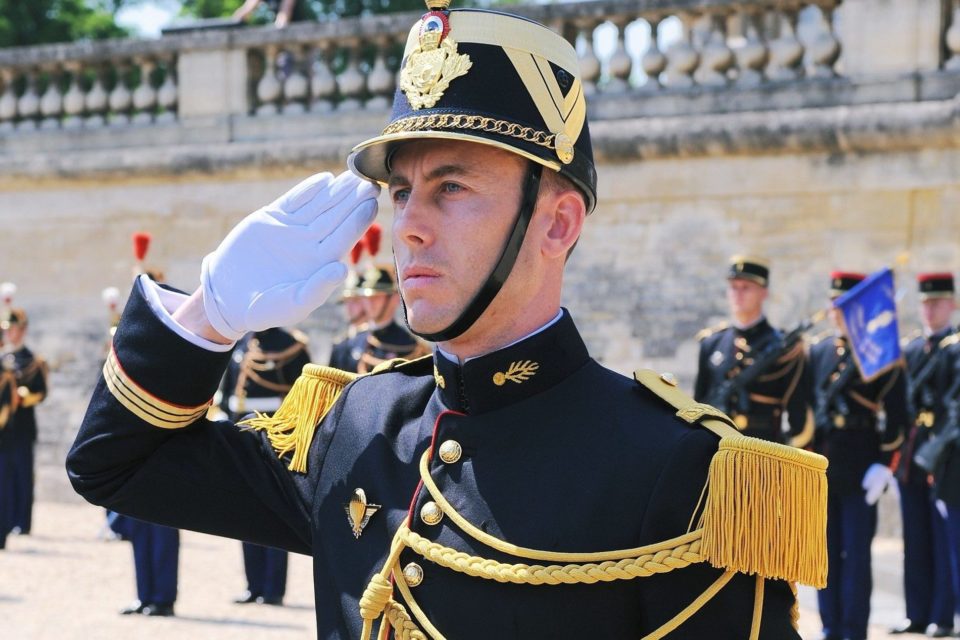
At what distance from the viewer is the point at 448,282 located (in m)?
2.41

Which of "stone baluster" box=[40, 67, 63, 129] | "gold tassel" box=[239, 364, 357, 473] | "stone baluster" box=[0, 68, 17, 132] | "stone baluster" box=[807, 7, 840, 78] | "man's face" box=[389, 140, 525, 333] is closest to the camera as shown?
"man's face" box=[389, 140, 525, 333]

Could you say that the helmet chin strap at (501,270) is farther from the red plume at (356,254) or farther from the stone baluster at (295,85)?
the stone baluster at (295,85)

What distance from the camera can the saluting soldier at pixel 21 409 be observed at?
12.5m

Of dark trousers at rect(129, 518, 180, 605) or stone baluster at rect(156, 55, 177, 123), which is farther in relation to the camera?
stone baluster at rect(156, 55, 177, 123)

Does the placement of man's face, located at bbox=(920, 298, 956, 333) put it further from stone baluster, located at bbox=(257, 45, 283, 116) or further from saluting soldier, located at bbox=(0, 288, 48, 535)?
saluting soldier, located at bbox=(0, 288, 48, 535)

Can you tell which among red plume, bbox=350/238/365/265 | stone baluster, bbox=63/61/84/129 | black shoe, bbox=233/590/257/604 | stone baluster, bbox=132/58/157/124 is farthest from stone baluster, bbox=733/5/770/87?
stone baluster, bbox=63/61/84/129

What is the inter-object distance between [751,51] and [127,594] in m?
5.62

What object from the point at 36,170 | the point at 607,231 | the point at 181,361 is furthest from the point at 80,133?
the point at 181,361

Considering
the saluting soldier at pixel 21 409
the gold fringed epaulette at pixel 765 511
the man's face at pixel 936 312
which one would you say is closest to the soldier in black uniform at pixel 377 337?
the man's face at pixel 936 312

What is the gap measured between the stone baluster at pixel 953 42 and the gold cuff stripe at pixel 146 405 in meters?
9.21

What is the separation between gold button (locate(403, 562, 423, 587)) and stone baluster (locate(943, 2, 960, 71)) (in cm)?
926

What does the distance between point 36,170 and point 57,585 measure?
5858 mm

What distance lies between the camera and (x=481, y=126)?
241 cm

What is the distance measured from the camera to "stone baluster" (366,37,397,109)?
42.9 ft
